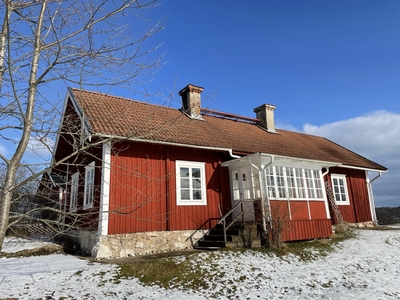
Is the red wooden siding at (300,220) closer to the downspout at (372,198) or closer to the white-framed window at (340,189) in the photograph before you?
the white-framed window at (340,189)

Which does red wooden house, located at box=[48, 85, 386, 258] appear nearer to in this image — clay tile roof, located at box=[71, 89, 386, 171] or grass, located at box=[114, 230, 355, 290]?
clay tile roof, located at box=[71, 89, 386, 171]

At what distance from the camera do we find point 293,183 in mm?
11523

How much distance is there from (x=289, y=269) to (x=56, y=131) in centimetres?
670

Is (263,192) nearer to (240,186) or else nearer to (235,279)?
(240,186)

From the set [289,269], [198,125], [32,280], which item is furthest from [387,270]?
[32,280]

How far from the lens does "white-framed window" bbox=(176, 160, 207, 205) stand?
10.5 metres

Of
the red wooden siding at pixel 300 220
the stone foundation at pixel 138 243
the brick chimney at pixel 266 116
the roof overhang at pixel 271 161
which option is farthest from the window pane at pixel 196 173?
the brick chimney at pixel 266 116

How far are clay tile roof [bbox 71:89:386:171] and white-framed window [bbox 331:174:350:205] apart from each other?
0.89 metres

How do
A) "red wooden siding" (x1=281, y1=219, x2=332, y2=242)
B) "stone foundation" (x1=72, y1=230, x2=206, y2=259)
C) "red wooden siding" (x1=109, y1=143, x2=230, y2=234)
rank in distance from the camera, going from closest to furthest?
"stone foundation" (x1=72, y1=230, x2=206, y2=259), "red wooden siding" (x1=109, y1=143, x2=230, y2=234), "red wooden siding" (x1=281, y1=219, x2=332, y2=242)

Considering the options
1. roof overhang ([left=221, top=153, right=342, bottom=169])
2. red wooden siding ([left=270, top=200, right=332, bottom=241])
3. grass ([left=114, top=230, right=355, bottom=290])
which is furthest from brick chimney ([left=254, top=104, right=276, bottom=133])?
grass ([left=114, top=230, right=355, bottom=290])

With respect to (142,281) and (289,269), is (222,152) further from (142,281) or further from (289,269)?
(142,281)

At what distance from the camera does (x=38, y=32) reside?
4.45 meters

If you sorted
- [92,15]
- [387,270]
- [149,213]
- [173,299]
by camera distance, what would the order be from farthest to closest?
[149,213], [387,270], [173,299], [92,15]

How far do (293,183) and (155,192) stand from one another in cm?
527
